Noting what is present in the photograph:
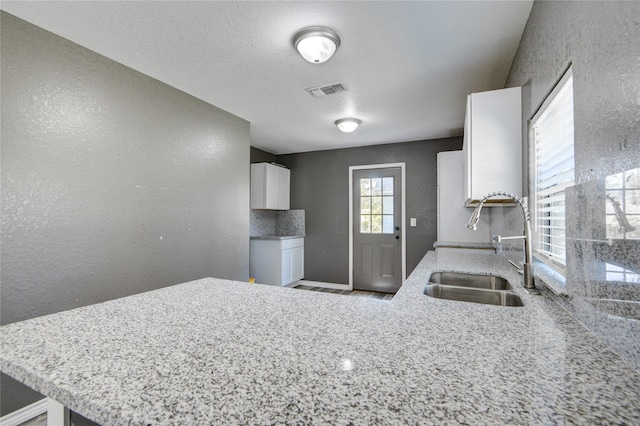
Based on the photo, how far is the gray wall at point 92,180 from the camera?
5.61 ft

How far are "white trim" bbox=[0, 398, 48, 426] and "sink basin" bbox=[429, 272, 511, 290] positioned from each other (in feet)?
8.32

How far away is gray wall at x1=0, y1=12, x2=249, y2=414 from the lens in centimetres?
171

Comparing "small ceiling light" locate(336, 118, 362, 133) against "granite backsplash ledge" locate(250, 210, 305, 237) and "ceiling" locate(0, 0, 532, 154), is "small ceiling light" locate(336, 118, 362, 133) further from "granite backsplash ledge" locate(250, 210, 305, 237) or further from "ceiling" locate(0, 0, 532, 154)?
"granite backsplash ledge" locate(250, 210, 305, 237)

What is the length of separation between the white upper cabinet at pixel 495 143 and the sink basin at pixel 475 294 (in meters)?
0.64

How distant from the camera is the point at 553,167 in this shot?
1.38 m

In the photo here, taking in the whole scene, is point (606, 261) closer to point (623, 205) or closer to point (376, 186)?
point (623, 205)

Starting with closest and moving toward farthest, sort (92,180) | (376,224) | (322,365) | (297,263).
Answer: (322,365) → (92,180) → (376,224) → (297,263)

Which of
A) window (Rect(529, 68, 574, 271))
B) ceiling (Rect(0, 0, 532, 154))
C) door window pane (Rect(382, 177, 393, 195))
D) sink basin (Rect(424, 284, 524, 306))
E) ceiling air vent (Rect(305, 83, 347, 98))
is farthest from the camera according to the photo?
door window pane (Rect(382, 177, 393, 195))

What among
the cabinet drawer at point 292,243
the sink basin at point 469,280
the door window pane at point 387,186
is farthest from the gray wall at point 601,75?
the cabinet drawer at point 292,243

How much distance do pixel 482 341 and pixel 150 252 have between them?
98.6 inches

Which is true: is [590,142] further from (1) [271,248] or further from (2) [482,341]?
(1) [271,248]

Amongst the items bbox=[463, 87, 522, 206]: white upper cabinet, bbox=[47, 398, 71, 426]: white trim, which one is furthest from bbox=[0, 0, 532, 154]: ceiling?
bbox=[47, 398, 71, 426]: white trim

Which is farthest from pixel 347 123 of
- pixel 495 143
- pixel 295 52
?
pixel 495 143

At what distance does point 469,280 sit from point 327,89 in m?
1.98
